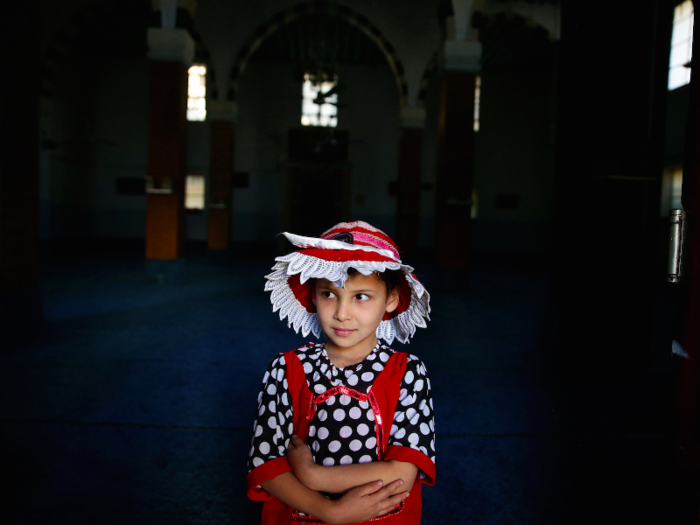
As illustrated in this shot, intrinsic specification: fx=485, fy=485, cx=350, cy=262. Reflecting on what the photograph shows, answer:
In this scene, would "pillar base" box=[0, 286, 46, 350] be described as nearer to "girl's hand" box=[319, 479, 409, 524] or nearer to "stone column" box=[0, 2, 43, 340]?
"stone column" box=[0, 2, 43, 340]

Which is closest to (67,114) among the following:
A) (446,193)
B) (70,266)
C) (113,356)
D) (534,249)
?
(70,266)

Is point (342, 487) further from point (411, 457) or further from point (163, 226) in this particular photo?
point (163, 226)

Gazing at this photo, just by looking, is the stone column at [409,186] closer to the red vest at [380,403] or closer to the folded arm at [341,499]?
the red vest at [380,403]

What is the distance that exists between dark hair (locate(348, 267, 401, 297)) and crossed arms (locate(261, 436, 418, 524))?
1.38 feet

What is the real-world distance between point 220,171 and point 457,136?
6.26m

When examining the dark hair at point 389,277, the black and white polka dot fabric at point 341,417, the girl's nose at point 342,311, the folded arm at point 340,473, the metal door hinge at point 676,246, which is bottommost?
the folded arm at point 340,473

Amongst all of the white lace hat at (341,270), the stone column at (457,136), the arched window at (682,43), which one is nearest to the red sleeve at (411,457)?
the white lace hat at (341,270)

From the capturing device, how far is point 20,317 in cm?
403

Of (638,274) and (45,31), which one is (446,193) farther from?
(45,31)

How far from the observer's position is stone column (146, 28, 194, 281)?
7547mm

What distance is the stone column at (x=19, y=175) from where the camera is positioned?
3.77 m

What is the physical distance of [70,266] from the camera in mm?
10062

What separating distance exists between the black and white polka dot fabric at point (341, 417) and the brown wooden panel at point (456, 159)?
6925 millimetres

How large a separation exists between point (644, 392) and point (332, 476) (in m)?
2.68
